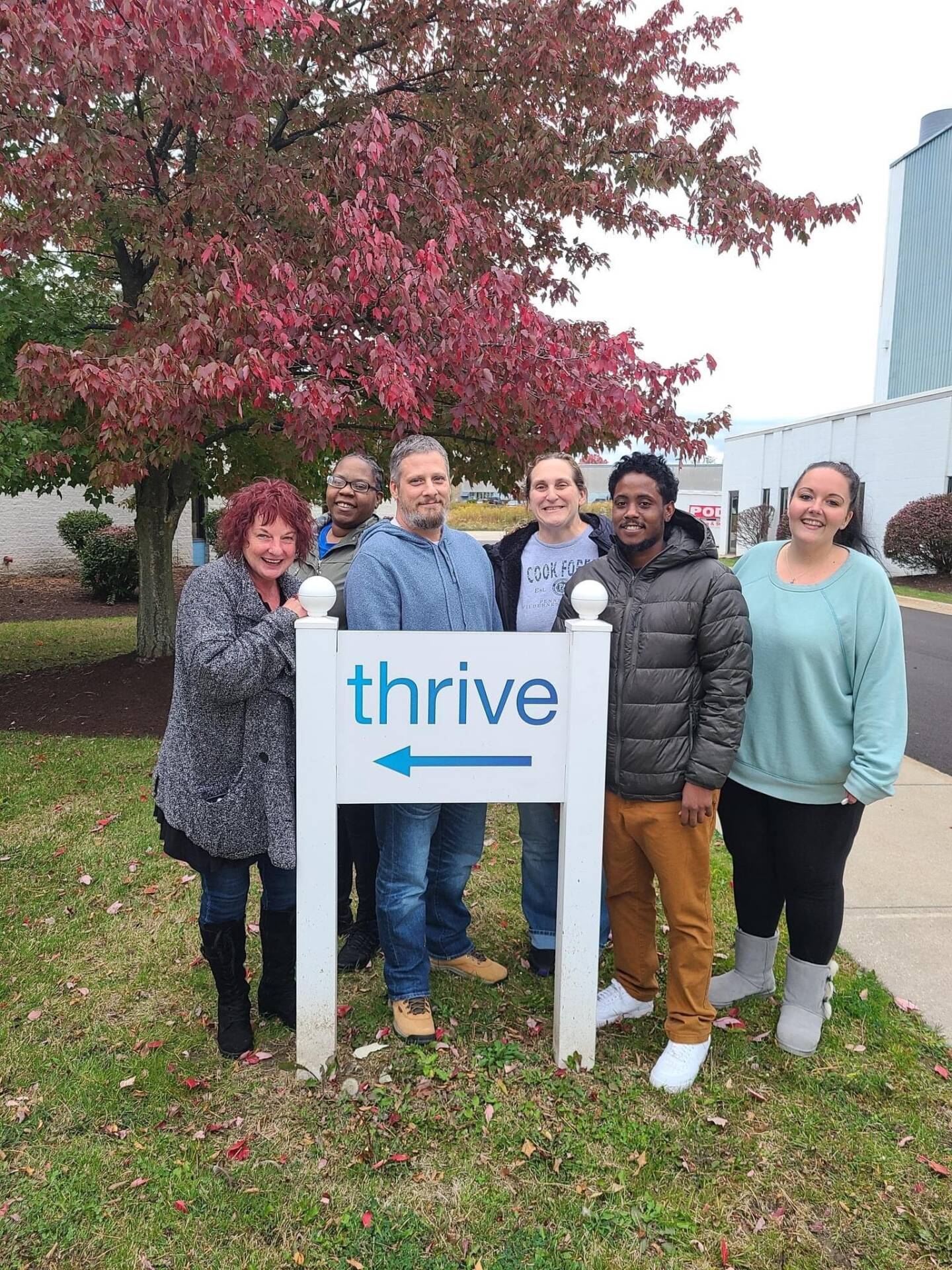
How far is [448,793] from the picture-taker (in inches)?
107

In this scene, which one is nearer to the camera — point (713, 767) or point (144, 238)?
point (713, 767)

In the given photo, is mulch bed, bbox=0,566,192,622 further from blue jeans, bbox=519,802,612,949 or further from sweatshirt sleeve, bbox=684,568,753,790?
sweatshirt sleeve, bbox=684,568,753,790

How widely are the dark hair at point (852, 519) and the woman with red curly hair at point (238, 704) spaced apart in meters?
1.64

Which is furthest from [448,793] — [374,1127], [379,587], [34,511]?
[34,511]

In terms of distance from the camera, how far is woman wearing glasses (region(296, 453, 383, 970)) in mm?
3398

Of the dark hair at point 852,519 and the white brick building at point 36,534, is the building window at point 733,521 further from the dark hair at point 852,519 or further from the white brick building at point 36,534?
the dark hair at point 852,519


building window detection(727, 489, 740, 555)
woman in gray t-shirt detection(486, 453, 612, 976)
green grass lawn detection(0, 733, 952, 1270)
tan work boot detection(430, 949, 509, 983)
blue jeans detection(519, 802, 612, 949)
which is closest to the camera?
green grass lawn detection(0, 733, 952, 1270)

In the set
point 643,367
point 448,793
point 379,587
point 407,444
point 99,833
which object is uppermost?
point 643,367

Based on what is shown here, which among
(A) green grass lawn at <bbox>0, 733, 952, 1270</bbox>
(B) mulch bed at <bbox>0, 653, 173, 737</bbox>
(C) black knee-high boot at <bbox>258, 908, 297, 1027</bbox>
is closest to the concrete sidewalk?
(A) green grass lawn at <bbox>0, 733, 952, 1270</bbox>

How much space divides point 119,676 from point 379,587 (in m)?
6.05

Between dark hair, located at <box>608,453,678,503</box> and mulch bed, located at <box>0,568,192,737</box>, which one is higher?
dark hair, located at <box>608,453,678,503</box>

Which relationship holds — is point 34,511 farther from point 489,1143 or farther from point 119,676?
point 489,1143

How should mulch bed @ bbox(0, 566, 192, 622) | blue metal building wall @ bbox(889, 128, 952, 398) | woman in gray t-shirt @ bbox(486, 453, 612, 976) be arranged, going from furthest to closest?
blue metal building wall @ bbox(889, 128, 952, 398) → mulch bed @ bbox(0, 566, 192, 622) → woman in gray t-shirt @ bbox(486, 453, 612, 976)

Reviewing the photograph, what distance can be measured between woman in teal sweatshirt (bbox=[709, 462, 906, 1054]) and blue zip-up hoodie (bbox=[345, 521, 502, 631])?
94cm
